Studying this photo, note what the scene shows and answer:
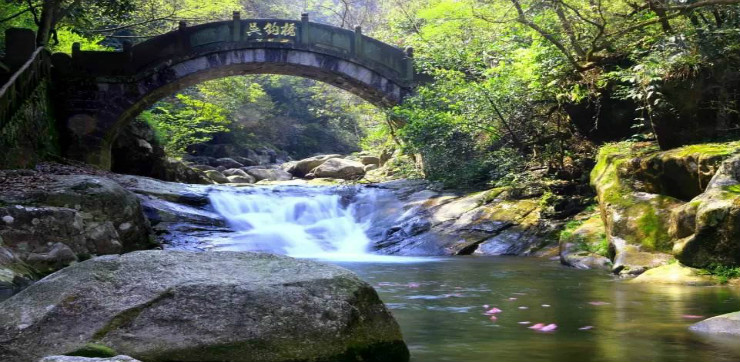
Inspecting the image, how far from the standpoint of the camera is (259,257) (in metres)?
4.24

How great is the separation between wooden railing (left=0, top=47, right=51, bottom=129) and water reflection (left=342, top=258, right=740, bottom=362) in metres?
7.29

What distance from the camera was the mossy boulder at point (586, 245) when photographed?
988 cm

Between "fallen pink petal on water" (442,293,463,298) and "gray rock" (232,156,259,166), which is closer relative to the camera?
"fallen pink petal on water" (442,293,463,298)

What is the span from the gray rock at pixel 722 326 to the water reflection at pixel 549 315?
0.12 metres

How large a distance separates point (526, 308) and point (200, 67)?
59.7 feet

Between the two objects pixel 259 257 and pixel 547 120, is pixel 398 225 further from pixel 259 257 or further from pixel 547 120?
pixel 259 257

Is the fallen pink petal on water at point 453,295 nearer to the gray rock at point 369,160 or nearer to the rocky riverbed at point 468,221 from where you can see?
the rocky riverbed at point 468,221

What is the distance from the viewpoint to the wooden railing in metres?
12.0

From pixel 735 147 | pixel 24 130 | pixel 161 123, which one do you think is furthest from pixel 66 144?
pixel 735 147

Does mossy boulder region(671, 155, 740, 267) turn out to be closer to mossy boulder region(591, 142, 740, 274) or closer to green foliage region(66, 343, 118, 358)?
mossy boulder region(591, 142, 740, 274)

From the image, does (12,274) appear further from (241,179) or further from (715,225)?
(241,179)

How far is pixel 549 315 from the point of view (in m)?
5.44

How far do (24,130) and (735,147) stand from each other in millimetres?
12809

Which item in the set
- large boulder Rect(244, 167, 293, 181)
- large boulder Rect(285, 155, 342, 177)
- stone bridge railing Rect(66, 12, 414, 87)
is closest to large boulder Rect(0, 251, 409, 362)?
stone bridge railing Rect(66, 12, 414, 87)
